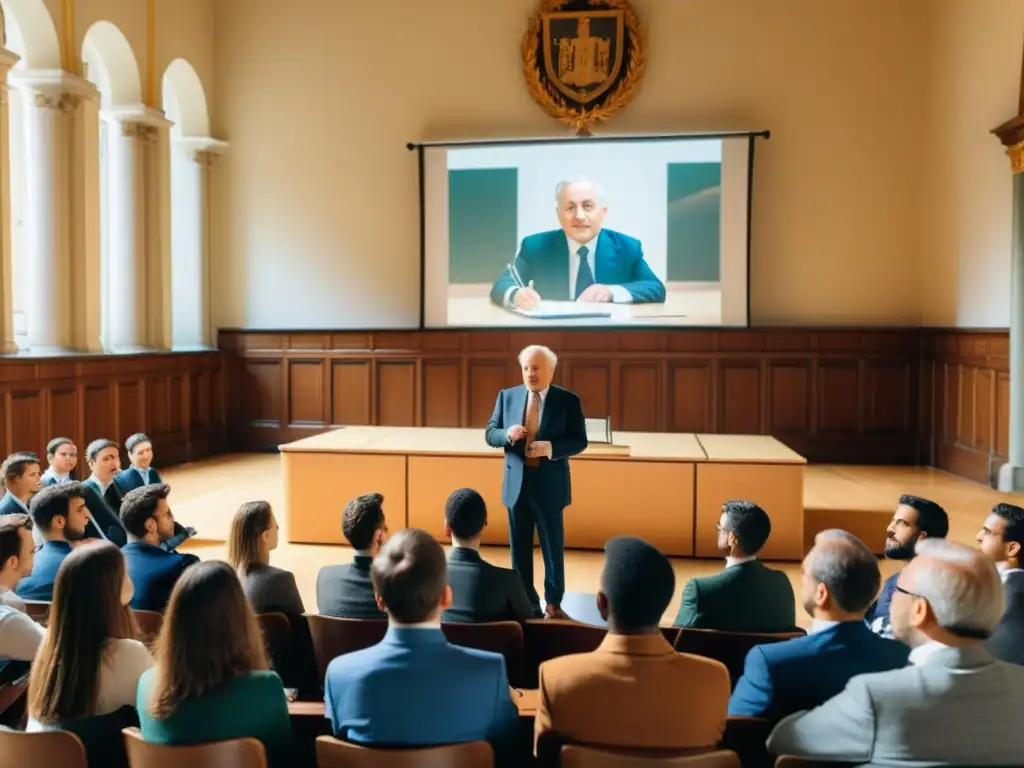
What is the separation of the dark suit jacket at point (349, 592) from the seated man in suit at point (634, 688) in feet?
3.54

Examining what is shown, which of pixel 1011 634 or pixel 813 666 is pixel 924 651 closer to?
pixel 813 666

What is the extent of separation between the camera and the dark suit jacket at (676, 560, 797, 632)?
2.86m

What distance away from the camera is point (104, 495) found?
4.87 m

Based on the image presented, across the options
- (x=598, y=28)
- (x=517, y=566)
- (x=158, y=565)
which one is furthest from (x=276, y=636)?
(x=598, y=28)

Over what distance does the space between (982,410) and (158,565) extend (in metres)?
7.68

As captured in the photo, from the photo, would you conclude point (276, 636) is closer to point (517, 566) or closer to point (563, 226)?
point (517, 566)

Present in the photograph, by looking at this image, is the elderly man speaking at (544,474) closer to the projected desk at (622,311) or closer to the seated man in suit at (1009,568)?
the seated man in suit at (1009,568)

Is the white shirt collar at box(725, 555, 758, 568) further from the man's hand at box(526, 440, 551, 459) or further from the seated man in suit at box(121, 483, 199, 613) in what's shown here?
the seated man in suit at box(121, 483, 199, 613)

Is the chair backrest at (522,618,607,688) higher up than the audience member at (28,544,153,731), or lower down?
lower down

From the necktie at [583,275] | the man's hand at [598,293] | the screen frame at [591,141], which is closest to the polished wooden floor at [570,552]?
the screen frame at [591,141]

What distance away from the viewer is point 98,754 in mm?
1994

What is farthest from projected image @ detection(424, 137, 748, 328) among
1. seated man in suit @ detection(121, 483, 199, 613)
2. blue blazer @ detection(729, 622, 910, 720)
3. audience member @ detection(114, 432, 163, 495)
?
blue blazer @ detection(729, 622, 910, 720)

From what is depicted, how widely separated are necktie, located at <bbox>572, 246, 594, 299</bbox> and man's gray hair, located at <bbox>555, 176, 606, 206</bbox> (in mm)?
571

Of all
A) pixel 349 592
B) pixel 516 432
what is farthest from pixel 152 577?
pixel 516 432
